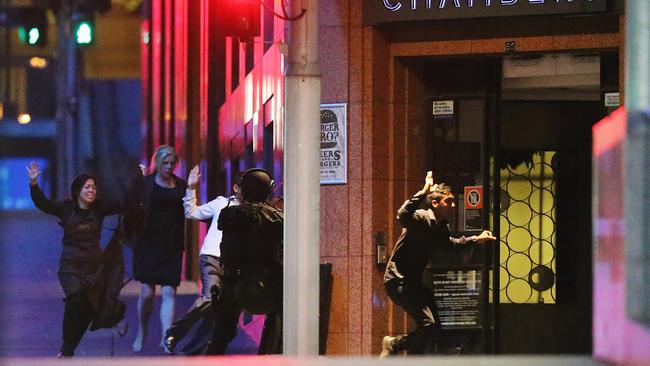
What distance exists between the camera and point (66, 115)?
41.4 ft

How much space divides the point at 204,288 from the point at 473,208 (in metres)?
2.66

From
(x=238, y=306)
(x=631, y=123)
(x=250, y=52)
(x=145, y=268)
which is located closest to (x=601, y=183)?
(x=631, y=123)

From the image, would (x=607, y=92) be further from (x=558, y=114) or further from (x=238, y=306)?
(x=238, y=306)

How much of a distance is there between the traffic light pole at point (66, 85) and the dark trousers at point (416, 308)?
11.0 ft

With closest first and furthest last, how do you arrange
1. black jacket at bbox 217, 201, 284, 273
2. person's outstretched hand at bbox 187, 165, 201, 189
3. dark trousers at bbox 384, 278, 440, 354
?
1. black jacket at bbox 217, 201, 284, 273
2. dark trousers at bbox 384, 278, 440, 354
3. person's outstretched hand at bbox 187, 165, 201, 189

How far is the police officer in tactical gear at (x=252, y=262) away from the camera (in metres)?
11.3

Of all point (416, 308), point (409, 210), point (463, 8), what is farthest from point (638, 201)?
point (463, 8)

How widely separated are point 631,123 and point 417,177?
8.63 metres

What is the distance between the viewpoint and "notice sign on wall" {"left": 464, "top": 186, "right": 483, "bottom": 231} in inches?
490

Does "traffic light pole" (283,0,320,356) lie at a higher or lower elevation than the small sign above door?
lower

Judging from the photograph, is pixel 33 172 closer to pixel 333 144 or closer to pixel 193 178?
pixel 193 178

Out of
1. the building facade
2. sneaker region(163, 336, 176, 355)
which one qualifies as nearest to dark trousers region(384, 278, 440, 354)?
the building facade

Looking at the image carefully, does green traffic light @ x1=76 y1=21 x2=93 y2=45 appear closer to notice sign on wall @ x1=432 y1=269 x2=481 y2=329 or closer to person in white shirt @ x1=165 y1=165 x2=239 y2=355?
person in white shirt @ x1=165 y1=165 x2=239 y2=355

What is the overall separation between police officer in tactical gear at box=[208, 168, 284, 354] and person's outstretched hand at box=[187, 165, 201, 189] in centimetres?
94
